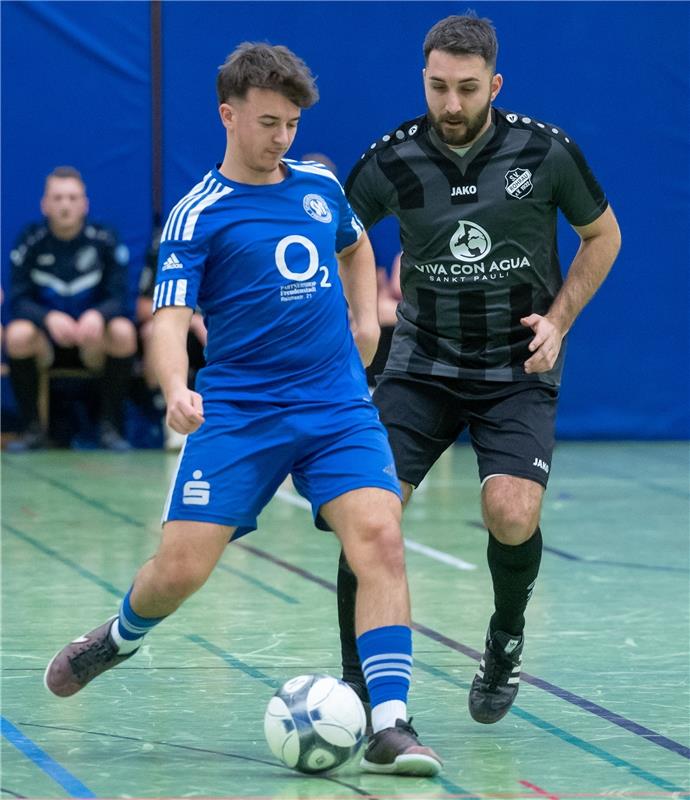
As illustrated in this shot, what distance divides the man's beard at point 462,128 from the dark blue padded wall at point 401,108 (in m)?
7.38

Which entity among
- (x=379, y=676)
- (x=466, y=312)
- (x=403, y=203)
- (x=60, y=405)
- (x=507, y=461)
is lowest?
(x=60, y=405)

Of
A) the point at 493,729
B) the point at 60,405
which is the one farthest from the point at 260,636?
the point at 60,405

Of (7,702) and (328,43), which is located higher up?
(328,43)

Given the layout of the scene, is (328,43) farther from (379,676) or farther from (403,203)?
(379,676)

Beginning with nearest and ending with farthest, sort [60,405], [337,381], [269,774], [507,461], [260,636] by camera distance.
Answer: [269,774] < [337,381] < [507,461] < [260,636] < [60,405]

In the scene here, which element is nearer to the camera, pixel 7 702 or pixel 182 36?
pixel 7 702

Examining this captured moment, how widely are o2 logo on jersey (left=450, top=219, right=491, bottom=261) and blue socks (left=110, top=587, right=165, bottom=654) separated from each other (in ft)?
4.83

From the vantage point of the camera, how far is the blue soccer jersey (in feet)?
14.9

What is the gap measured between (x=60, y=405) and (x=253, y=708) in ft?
25.2

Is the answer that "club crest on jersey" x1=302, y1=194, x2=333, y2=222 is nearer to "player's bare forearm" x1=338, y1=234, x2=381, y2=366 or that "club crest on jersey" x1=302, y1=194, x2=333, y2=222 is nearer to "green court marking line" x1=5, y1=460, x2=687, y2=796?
"player's bare forearm" x1=338, y1=234, x2=381, y2=366

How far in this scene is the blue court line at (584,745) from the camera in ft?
14.1

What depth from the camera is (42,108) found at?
12.5 meters

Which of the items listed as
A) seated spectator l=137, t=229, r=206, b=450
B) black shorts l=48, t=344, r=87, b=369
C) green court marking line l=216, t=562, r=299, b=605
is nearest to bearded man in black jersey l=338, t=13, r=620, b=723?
green court marking line l=216, t=562, r=299, b=605

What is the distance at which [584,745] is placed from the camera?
4.65 meters
